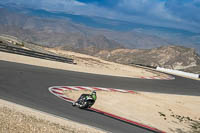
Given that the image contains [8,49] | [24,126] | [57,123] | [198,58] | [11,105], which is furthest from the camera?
[198,58]

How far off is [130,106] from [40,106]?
5688 mm

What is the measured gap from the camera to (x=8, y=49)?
2992cm

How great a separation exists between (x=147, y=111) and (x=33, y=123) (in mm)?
7930

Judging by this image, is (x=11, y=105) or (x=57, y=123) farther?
(x=11, y=105)

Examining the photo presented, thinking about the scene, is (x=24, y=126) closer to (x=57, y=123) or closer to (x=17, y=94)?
(x=57, y=123)

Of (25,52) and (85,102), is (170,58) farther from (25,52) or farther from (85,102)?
(85,102)

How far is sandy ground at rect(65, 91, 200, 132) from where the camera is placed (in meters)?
12.9

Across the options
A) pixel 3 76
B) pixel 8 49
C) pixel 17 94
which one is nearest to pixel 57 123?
pixel 17 94

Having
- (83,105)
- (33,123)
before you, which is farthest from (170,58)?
(33,123)

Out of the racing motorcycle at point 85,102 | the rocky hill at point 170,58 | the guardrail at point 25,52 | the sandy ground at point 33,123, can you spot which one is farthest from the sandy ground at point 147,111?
the rocky hill at point 170,58

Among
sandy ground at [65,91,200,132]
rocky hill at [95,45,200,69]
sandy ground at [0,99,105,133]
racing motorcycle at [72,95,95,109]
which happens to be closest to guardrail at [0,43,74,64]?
sandy ground at [65,91,200,132]

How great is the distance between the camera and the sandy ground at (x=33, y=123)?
301 inches

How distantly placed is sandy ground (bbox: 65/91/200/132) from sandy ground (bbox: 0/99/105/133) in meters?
3.85

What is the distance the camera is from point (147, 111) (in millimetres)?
14750
